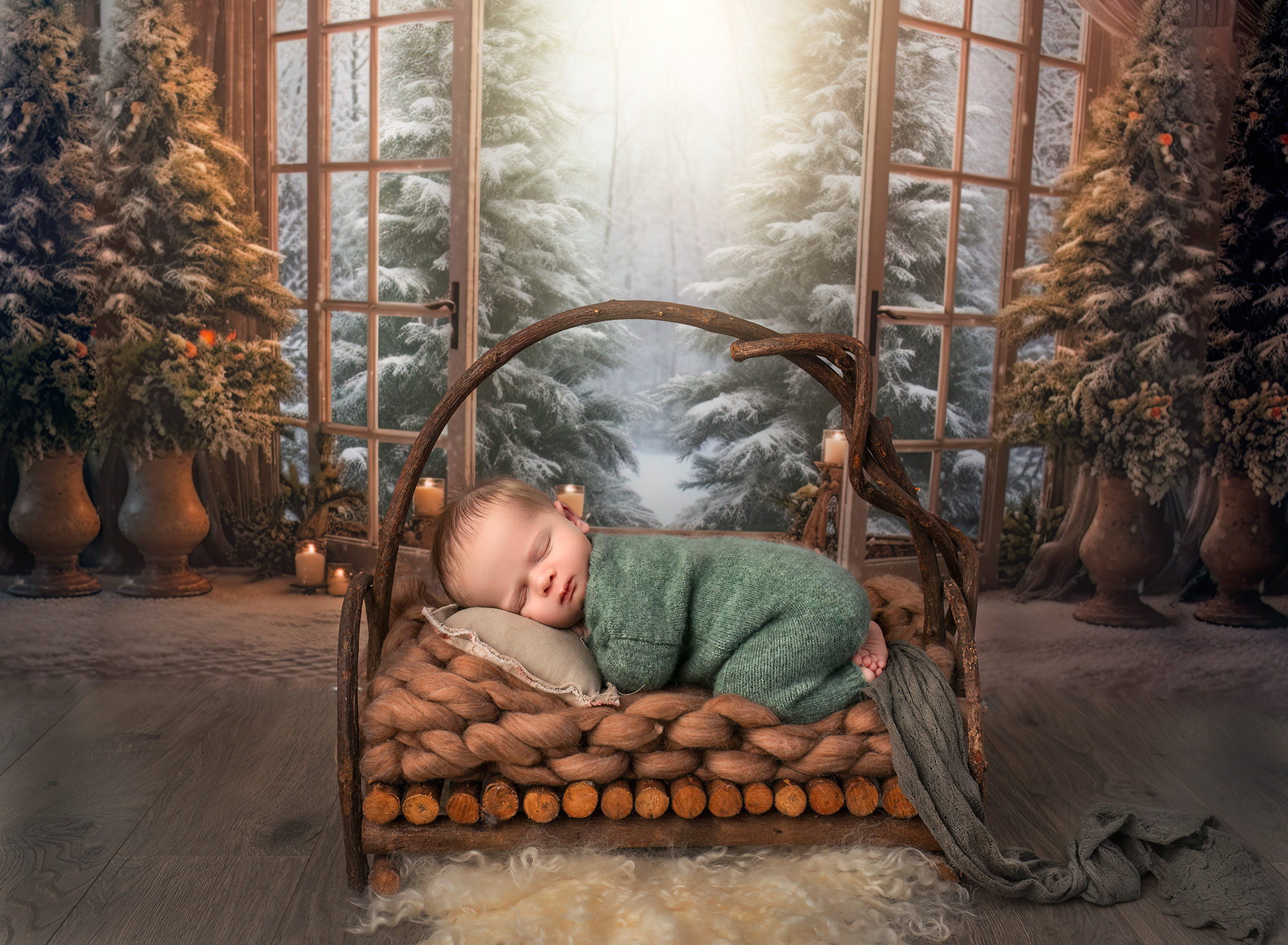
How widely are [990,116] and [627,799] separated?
7.10 feet

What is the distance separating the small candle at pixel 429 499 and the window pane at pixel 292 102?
88cm

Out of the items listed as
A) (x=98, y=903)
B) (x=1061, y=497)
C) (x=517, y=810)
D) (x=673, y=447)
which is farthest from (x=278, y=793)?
(x=1061, y=497)

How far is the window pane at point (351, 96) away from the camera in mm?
2547

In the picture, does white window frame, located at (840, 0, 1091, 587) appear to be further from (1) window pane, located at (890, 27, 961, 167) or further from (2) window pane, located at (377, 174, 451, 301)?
(2) window pane, located at (377, 174, 451, 301)

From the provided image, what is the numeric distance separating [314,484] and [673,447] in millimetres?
980

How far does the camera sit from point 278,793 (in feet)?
5.89

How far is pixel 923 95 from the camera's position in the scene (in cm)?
270

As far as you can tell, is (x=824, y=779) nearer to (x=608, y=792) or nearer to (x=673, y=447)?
(x=608, y=792)

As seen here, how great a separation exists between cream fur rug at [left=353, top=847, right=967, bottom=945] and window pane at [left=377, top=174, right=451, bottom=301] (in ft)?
5.12

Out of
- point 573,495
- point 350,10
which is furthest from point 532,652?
point 350,10

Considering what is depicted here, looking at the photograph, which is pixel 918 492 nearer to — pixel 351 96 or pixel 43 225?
pixel 351 96

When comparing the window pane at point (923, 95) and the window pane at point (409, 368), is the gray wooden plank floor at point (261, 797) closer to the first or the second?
the window pane at point (409, 368)

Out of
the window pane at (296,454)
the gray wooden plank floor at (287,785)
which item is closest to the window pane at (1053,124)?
the gray wooden plank floor at (287,785)

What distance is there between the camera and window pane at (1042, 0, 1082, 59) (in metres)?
2.66
